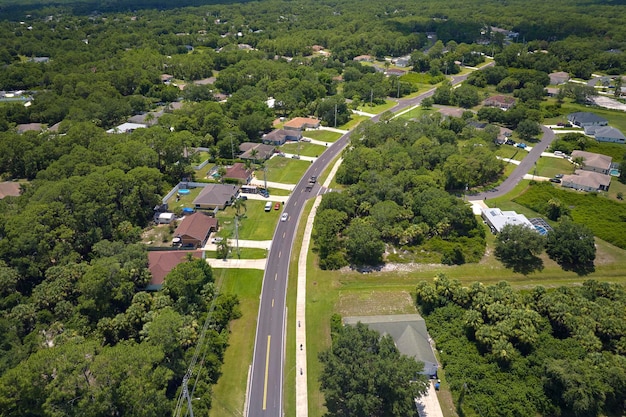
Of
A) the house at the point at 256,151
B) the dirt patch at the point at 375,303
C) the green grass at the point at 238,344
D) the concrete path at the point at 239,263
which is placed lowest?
the green grass at the point at 238,344

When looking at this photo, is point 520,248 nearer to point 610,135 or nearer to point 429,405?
point 429,405

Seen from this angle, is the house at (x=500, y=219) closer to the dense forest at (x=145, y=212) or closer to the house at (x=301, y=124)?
the dense forest at (x=145, y=212)

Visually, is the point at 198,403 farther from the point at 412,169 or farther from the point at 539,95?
the point at 539,95

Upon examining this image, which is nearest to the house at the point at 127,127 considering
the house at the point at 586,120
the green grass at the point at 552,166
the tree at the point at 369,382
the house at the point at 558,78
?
the tree at the point at 369,382

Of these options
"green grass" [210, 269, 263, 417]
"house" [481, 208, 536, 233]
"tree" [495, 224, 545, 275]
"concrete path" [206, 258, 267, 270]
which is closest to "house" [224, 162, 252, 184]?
"concrete path" [206, 258, 267, 270]

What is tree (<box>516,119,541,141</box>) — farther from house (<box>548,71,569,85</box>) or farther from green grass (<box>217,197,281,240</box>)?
green grass (<box>217,197,281,240</box>)

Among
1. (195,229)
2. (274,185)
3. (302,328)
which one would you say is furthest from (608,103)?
(195,229)

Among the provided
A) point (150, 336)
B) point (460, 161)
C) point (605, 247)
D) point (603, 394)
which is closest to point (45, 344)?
point (150, 336)
